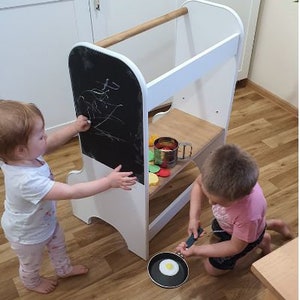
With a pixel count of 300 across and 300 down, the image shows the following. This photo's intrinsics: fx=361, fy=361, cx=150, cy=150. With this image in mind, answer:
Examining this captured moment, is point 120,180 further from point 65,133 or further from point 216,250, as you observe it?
point 216,250

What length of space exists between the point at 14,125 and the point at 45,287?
25.6 inches

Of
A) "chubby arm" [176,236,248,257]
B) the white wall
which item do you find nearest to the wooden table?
"chubby arm" [176,236,248,257]

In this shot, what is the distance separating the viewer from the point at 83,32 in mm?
1678

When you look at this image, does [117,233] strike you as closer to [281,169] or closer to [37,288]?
[37,288]

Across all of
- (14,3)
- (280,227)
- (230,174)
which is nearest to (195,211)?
(230,174)

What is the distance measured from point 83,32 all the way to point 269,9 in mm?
1162

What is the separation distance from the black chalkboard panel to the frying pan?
1.20 ft

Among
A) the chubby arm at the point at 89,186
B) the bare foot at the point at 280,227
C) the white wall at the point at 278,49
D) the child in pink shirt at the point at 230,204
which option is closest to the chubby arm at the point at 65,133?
the chubby arm at the point at 89,186

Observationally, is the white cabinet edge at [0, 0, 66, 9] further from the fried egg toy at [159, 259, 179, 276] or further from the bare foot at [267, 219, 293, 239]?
the bare foot at [267, 219, 293, 239]

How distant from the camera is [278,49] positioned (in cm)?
217

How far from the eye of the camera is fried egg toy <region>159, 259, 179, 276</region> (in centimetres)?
130

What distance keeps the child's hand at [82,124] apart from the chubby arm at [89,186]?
166 millimetres

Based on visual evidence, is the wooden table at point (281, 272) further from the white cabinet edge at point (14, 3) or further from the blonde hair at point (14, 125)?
the white cabinet edge at point (14, 3)

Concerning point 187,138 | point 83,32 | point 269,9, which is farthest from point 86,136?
point 269,9
